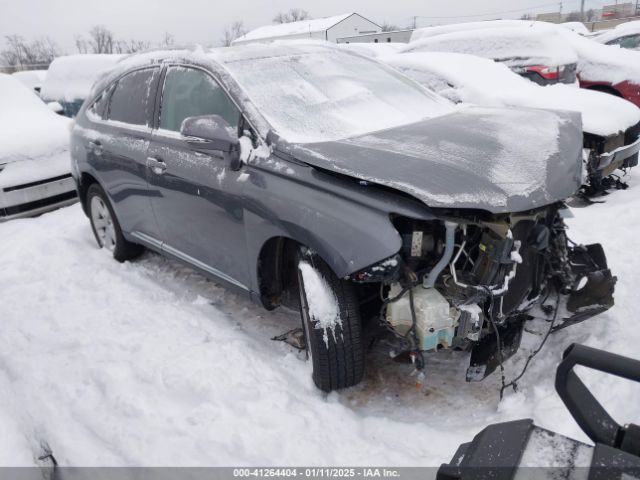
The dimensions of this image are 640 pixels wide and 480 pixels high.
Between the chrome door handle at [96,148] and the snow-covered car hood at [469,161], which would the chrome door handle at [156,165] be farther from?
the snow-covered car hood at [469,161]

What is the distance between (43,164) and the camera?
231 inches

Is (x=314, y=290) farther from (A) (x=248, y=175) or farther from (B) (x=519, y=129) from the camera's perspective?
(B) (x=519, y=129)

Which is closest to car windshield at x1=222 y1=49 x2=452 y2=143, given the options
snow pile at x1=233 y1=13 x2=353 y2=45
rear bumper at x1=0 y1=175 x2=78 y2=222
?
rear bumper at x1=0 y1=175 x2=78 y2=222

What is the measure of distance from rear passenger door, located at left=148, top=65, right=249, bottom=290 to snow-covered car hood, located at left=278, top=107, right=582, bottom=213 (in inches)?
21.9

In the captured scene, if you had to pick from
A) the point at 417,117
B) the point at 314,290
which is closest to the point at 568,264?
the point at 417,117

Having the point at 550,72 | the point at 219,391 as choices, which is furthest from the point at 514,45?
the point at 219,391

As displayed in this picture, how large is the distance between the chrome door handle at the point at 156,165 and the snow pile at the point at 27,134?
301 centimetres

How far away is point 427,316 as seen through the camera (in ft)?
7.59

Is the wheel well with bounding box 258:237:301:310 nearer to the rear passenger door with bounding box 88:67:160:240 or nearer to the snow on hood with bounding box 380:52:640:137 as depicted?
the rear passenger door with bounding box 88:67:160:240

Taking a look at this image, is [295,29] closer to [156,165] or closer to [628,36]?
[628,36]

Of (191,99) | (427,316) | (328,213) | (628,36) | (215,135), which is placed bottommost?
(427,316)

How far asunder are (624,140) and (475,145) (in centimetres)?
364

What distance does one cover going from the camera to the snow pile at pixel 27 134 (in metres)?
5.71

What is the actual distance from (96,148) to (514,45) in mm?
7016
